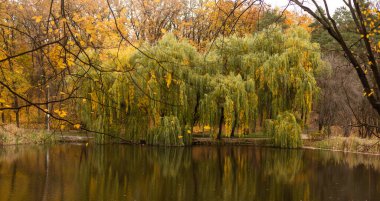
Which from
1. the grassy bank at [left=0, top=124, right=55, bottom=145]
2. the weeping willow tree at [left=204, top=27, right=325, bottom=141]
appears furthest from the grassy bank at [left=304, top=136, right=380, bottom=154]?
the grassy bank at [left=0, top=124, right=55, bottom=145]

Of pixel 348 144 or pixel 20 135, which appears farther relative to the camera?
pixel 348 144

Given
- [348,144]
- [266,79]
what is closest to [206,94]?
[266,79]

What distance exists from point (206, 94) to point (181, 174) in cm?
594

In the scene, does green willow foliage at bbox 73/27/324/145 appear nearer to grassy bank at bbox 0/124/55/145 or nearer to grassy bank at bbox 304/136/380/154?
grassy bank at bbox 304/136/380/154

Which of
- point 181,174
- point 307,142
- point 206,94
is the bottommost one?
point 181,174

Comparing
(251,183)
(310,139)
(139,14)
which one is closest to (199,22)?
(139,14)

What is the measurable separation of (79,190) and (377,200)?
5.85m

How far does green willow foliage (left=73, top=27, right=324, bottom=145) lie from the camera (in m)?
15.8

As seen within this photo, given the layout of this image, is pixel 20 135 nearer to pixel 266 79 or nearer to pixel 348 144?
pixel 266 79

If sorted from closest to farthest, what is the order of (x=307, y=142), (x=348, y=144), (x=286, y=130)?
(x=286, y=130) < (x=348, y=144) < (x=307, y=142)

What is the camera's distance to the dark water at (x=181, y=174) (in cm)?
823

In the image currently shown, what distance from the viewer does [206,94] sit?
52.5ft

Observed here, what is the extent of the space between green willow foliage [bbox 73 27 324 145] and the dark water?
42.8 inches

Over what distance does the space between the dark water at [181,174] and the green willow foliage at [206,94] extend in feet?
3.57
